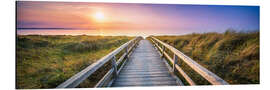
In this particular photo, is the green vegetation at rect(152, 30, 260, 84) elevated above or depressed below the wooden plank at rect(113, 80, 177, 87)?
above

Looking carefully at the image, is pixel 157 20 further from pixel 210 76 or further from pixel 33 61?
pixel 33 61

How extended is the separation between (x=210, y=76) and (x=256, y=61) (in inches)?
100

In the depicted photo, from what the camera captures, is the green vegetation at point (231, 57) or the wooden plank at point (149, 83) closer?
the wooden plank at point (149, 83)

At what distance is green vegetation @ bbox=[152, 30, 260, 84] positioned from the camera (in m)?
2.86

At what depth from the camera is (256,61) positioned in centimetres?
305

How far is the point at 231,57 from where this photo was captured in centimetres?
335

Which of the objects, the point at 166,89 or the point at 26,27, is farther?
the point at 26,27

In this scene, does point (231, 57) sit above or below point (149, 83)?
above

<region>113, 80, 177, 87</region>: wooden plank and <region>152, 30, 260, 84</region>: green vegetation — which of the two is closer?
<region>113, 80, 177, 87</region>: wooden plank

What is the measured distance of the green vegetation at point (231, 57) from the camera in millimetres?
2861


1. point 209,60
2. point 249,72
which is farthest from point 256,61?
point 209,60

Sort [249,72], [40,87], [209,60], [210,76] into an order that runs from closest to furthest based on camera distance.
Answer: [210,76], [40,87], [249,72], [209,60]

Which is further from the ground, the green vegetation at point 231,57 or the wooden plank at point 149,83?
the green vegetation at point 231,57

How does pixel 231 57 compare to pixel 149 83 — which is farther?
pixel 231 57
